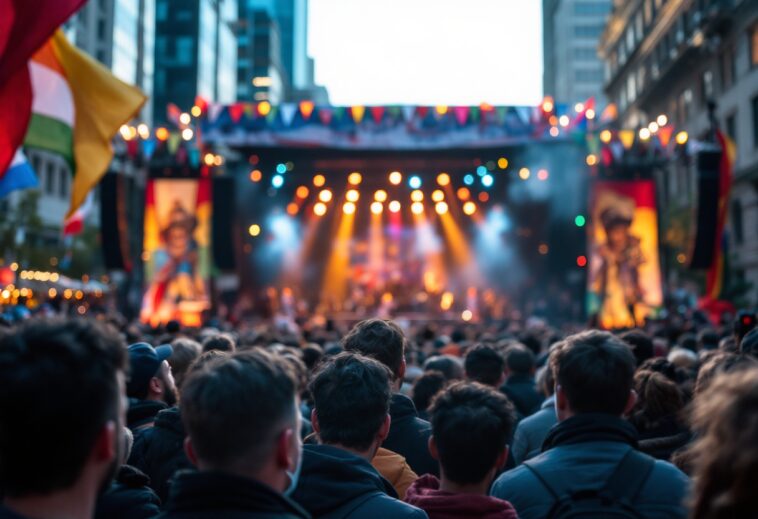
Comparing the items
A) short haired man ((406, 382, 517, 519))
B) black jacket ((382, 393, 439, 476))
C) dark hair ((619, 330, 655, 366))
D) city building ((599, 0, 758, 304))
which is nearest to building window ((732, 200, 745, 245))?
city building ((599, 0, 758, 304))

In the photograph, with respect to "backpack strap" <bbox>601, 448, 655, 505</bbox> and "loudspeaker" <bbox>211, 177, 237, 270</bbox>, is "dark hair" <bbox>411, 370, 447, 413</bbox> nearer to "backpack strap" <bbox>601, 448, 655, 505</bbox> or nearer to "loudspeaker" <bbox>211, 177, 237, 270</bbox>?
"backpack strap" <bbox>601, 448, 655, 505</bbox>

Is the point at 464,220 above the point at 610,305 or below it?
above

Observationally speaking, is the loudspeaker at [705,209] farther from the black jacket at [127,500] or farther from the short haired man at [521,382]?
the black jacket at [127,500]

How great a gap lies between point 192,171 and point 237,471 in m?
23.6

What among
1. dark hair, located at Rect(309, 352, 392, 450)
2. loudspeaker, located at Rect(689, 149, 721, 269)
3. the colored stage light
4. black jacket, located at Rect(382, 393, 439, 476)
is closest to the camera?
dark hair, located at Rect(309, 352, 392, 450)

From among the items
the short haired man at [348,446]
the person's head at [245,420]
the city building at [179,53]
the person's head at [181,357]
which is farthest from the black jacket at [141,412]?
the city building at [179,53]

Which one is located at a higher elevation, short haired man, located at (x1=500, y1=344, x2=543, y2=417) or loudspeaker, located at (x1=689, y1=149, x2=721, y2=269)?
loudspeaker, located at (x1=689, y1=149, x2=721, y2=269)

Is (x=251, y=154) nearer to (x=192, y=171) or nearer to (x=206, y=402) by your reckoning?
(x=192, y=171)

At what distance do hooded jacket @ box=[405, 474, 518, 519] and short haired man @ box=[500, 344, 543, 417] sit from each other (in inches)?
155

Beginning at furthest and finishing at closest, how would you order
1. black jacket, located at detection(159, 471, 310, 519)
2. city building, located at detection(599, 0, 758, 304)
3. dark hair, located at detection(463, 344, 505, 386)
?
city building, located at detection(599, 0, 758, 304), dark hair, located at detection(463, 344, 505, 386), black jacket, located at detection(159, 471, 310, 519)

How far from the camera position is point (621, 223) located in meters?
24.0

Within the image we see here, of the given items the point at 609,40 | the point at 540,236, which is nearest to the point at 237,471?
the point at 540,236

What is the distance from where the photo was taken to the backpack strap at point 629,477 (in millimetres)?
2939

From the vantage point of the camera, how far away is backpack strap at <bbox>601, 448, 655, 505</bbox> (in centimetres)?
294
